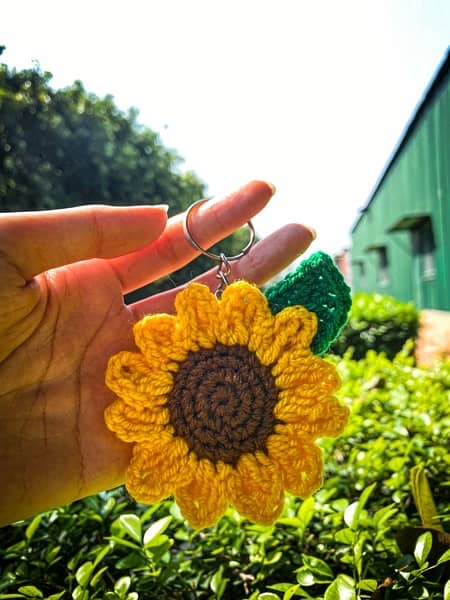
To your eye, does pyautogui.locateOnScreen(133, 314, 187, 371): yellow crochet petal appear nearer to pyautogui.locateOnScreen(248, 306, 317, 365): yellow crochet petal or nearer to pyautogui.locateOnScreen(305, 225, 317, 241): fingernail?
pyautogui.locateOnScreen(248, 306, 317, 365): yellow crochet petal

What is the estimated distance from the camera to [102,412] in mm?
1007

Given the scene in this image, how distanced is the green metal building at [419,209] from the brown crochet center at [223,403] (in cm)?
586

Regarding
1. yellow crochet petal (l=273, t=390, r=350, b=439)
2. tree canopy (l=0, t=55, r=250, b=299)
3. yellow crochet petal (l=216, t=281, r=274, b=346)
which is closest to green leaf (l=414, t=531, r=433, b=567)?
yellow crochet petal (l=273, t=390, r=350, b=439)

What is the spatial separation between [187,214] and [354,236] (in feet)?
62.5

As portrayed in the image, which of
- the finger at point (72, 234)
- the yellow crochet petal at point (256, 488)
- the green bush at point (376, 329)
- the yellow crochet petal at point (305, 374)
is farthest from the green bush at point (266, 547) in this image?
the green bush at point (376, 329)

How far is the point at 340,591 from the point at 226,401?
352 mm

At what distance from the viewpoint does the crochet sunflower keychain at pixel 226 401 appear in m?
0.92

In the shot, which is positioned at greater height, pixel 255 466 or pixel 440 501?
pixel 255 466

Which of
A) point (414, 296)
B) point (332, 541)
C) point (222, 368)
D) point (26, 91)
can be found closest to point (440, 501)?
point (332, 541)

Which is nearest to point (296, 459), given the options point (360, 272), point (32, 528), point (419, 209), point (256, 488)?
point (256, 488)

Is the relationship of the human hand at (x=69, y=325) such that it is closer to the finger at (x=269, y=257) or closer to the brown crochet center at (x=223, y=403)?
the finger at (x=269, y=257)

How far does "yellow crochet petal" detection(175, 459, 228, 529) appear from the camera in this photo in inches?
35.0

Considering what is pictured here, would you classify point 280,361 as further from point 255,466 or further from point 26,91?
point 26,91

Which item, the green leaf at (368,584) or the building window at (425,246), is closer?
the green leaf at (368,584)
